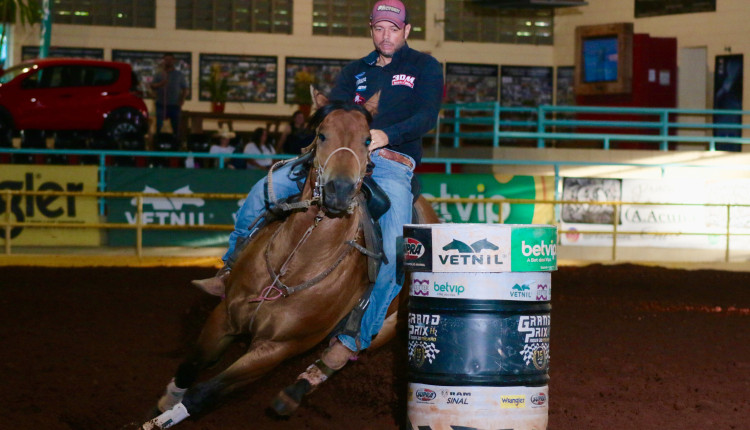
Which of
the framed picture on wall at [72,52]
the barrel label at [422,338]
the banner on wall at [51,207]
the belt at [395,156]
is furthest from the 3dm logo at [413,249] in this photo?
the framed picture on wall at [72,52]

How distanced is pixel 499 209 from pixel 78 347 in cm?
917

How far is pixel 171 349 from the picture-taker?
8.40 metres

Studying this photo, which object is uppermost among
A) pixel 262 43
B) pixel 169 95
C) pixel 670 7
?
pixel 670 7

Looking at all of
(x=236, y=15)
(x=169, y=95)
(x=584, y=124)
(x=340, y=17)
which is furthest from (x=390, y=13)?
(x=340, y=17)

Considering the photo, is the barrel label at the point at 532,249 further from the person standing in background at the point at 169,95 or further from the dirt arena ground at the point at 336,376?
the person standing in background at the point at 169,95

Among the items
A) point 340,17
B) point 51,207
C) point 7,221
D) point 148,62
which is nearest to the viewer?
point 7,221

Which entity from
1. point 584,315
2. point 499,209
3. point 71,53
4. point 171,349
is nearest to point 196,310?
point 171,349

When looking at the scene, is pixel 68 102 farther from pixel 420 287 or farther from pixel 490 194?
pixel 420 287

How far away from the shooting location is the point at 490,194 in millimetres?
16938

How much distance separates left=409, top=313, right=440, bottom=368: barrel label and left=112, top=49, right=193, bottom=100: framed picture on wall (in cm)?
2142

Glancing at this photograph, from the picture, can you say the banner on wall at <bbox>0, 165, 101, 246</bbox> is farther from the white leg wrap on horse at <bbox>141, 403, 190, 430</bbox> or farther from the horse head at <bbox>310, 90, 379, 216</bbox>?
the horse head at <bbox>310, 90, 379, 216</bbox>

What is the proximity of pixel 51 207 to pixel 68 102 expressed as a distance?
3422 mm

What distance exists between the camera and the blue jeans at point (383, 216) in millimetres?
5766

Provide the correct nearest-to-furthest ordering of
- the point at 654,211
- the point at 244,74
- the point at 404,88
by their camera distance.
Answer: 1. the point at 404,88
2. the point at 654,211
3. the point at 244,74
